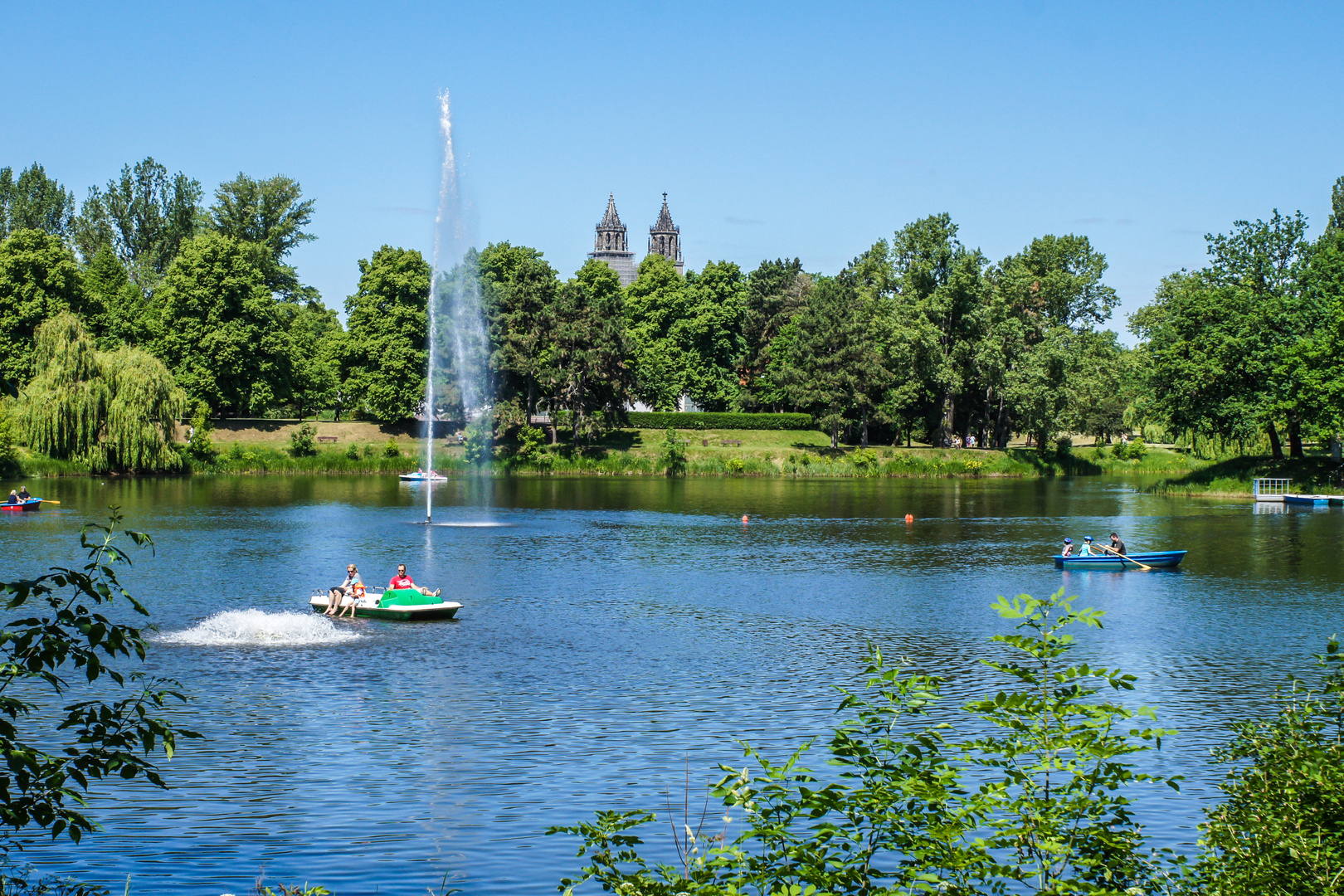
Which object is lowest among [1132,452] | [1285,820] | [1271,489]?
[1285,820]

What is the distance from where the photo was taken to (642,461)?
319 feet

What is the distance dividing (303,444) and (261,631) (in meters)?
67.5

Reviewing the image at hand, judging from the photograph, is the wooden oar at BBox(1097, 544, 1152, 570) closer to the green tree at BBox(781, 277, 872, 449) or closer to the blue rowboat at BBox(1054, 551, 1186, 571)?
the blue rowboat at BBox(1054, 551, 1186, 571)

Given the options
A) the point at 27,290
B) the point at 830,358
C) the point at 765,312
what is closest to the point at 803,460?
the point at 830,358

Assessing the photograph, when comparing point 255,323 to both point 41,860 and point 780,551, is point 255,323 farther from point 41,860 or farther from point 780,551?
point 41,860

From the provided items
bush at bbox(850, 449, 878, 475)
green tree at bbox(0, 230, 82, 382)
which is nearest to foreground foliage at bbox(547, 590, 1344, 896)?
bush at bbox(850, 449, 878, 475)

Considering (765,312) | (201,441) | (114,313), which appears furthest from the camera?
(765,312)

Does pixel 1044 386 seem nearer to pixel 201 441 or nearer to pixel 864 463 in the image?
pixel 864 463

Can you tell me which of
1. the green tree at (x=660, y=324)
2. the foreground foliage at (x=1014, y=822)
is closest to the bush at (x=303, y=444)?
the green tree at (x=660, y=324)

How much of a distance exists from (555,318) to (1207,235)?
51.2 meters

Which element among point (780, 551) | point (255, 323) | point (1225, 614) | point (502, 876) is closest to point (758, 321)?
point (255, 323)

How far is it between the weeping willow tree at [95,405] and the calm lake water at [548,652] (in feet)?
→ 51.9

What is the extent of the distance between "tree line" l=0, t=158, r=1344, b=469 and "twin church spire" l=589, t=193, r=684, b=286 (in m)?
68.4

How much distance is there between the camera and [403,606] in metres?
30.5
